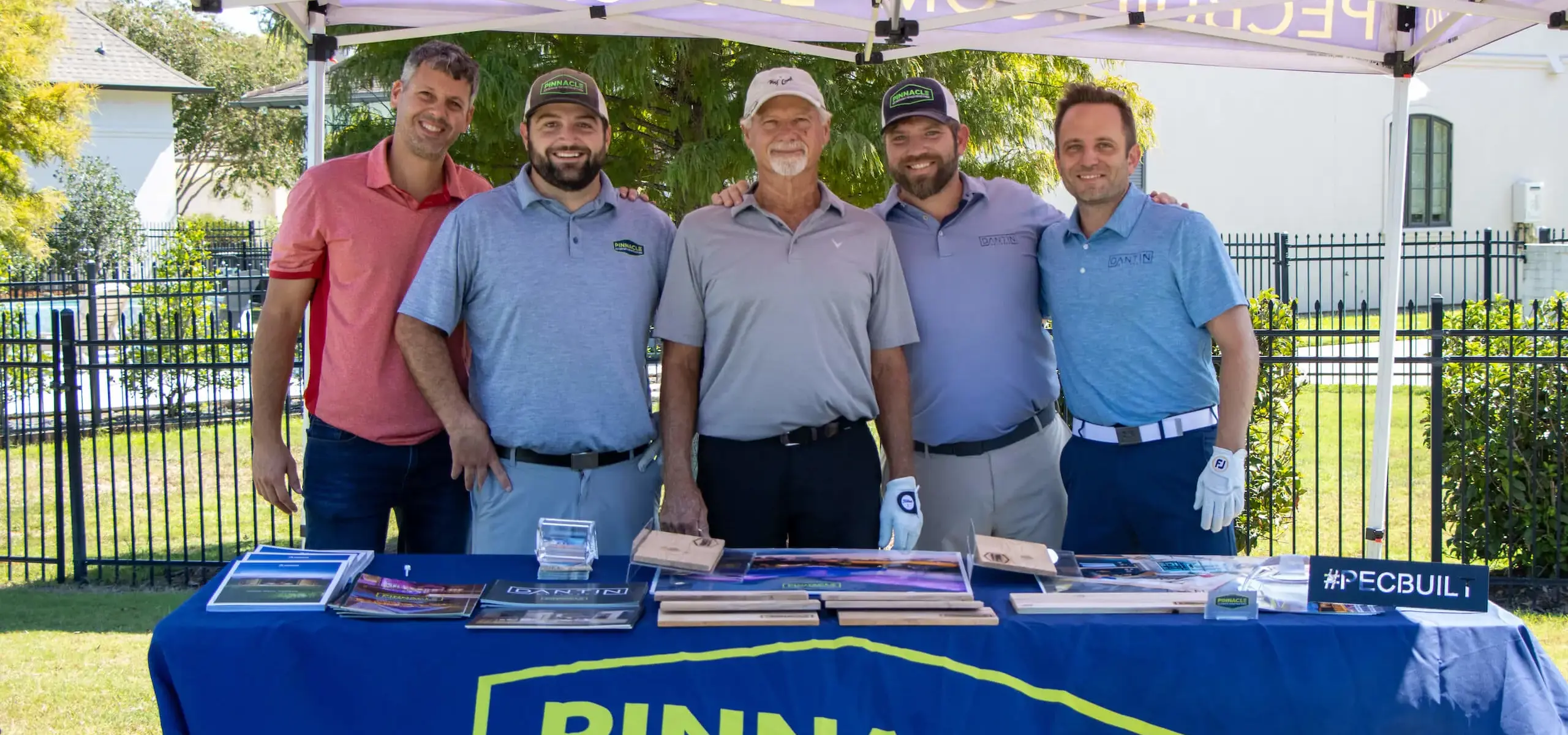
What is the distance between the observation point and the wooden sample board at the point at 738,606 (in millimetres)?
2648

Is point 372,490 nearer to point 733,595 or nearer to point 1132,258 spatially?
point 733,595

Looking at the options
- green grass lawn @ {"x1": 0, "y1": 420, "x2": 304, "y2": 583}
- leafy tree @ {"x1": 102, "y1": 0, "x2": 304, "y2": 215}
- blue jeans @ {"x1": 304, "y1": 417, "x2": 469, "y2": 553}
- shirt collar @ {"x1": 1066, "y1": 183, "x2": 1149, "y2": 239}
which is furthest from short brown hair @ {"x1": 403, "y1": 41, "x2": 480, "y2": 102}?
leafy tree @ {"x1": 102, "y1": 0, "x2": 304, "y2": 215}

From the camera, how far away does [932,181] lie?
3.80m

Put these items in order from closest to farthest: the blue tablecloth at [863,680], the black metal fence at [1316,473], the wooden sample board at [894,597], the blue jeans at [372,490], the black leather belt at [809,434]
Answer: the blue tablecloth at [863,680], the wooden sample board at [894,597], the black leather belt at [809,434], the blue jeans at [372,490], the black metal fence at [1316,473]

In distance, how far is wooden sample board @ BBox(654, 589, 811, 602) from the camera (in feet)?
8.83

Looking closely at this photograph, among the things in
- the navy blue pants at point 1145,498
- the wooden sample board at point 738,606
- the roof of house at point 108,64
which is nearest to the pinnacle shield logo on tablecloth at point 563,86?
the wooden sample board at point 738,606

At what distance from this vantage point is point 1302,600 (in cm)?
274

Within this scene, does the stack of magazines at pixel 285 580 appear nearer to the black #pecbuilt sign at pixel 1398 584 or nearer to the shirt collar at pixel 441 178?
the shirt collar at pixel 441 178

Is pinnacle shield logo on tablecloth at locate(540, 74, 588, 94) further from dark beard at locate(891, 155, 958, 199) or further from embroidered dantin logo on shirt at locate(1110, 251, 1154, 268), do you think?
embroidered dantin logo on shirt at locate(1110, 251, 1154, 268)

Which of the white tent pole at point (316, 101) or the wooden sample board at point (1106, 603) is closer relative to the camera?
the wooden sample board at point (1106, 603)

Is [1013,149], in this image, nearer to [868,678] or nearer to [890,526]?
[890,526]

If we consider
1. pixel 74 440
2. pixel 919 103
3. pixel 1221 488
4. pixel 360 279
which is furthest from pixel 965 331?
pixel 74 440

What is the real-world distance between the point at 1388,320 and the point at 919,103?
2104mm

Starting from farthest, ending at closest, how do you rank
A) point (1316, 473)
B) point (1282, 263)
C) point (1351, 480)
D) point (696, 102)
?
point (1282, 263) → point (1351, 480) → point (696, 102) → point (1316, 473)
